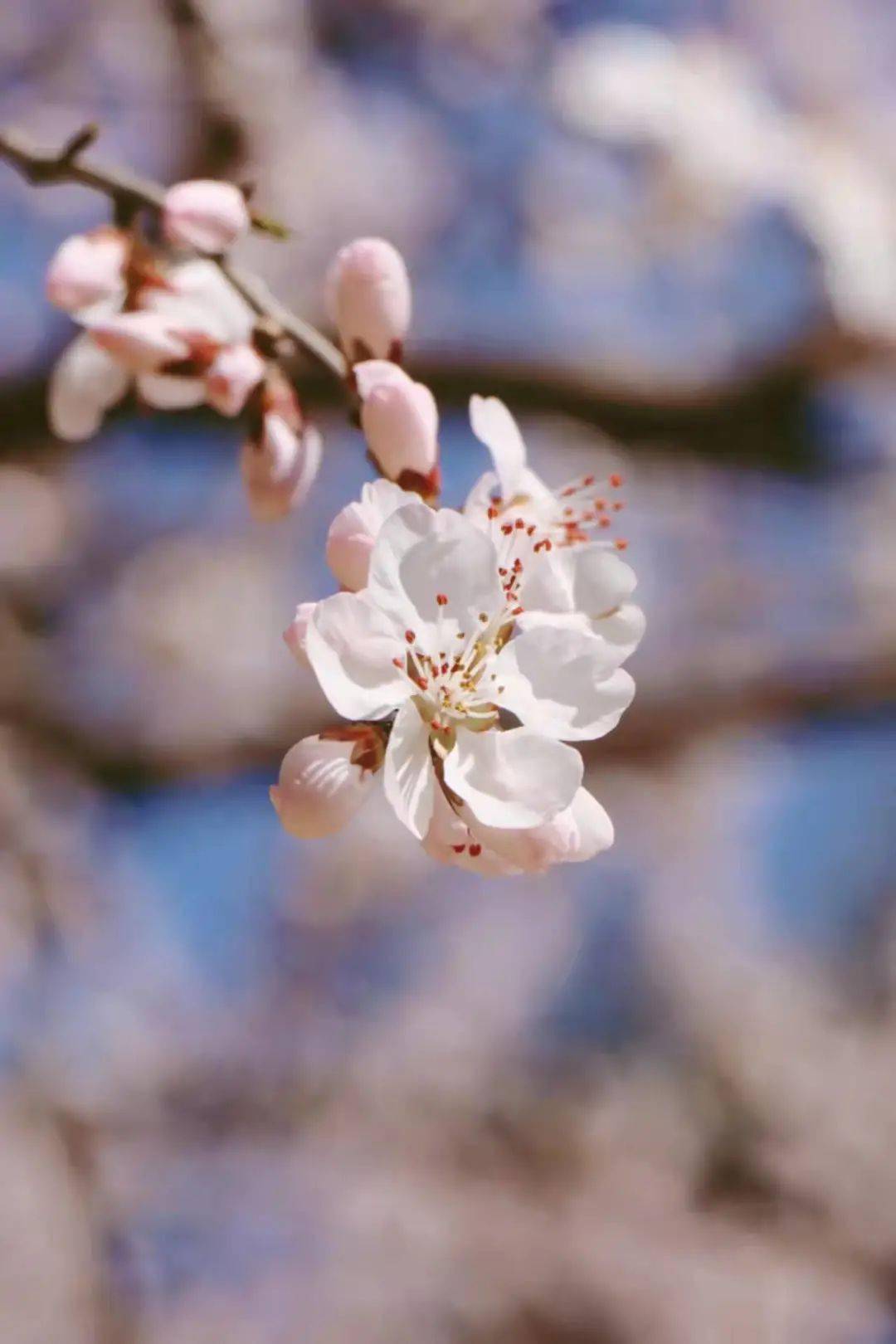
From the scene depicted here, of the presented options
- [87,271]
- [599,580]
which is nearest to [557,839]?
[599,580]

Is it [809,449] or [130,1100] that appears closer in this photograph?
[130,1100]

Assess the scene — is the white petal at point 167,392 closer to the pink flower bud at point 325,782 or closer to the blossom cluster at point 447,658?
the blossom cluster at point 447,658

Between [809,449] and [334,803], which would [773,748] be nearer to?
[809,449]

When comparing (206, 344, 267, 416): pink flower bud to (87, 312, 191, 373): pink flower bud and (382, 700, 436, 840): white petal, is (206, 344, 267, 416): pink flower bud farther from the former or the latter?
(382, 700, 436, 840): white petal

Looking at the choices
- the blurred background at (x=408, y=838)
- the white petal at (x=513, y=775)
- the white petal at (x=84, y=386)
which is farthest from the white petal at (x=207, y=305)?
the blurred background at (x=408, y=838)

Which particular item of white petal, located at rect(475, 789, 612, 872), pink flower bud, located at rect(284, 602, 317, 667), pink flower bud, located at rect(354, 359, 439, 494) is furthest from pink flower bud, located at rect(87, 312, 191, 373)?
white petal, located at rect(475, 789, 612, 872)

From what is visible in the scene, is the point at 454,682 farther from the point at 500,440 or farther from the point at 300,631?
the point at 500,440

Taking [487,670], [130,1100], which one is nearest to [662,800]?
[130,1100]
